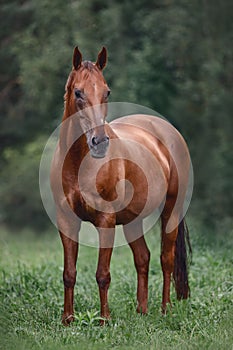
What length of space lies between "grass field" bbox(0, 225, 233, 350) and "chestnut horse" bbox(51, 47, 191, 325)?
29 centimetres

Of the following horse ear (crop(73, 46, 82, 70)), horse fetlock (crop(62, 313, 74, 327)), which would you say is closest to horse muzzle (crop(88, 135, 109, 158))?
horse ear (crop(73, 46, 82, 70))

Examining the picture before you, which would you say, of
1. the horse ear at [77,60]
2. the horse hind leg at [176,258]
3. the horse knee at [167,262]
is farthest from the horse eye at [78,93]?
the horse knee at [167,262]

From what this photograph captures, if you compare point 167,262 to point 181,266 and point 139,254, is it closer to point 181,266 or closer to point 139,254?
point 181,266

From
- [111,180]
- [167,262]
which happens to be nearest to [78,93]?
[111,180]

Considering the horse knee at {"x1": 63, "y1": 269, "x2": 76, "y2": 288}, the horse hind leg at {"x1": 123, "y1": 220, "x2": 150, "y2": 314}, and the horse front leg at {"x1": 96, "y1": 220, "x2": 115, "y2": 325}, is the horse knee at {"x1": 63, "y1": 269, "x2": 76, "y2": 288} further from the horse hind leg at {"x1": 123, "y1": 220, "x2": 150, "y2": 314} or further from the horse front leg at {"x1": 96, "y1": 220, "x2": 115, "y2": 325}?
the horse hind leg at {"x1": 123, "y1": 220, "x2": 150, "y2": 314}

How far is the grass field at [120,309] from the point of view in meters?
Result: 5.51

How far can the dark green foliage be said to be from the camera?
15.1 m

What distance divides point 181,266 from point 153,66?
8789 mm

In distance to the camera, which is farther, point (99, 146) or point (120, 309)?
point (120, 309)

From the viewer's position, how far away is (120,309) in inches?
277

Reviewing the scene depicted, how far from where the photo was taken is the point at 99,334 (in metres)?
5.77

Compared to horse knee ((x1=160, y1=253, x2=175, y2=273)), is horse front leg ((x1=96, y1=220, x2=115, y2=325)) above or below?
above

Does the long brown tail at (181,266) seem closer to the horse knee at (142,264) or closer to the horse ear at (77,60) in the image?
the horse knee at (142,264)

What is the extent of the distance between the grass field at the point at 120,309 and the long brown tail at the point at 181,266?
10cm
